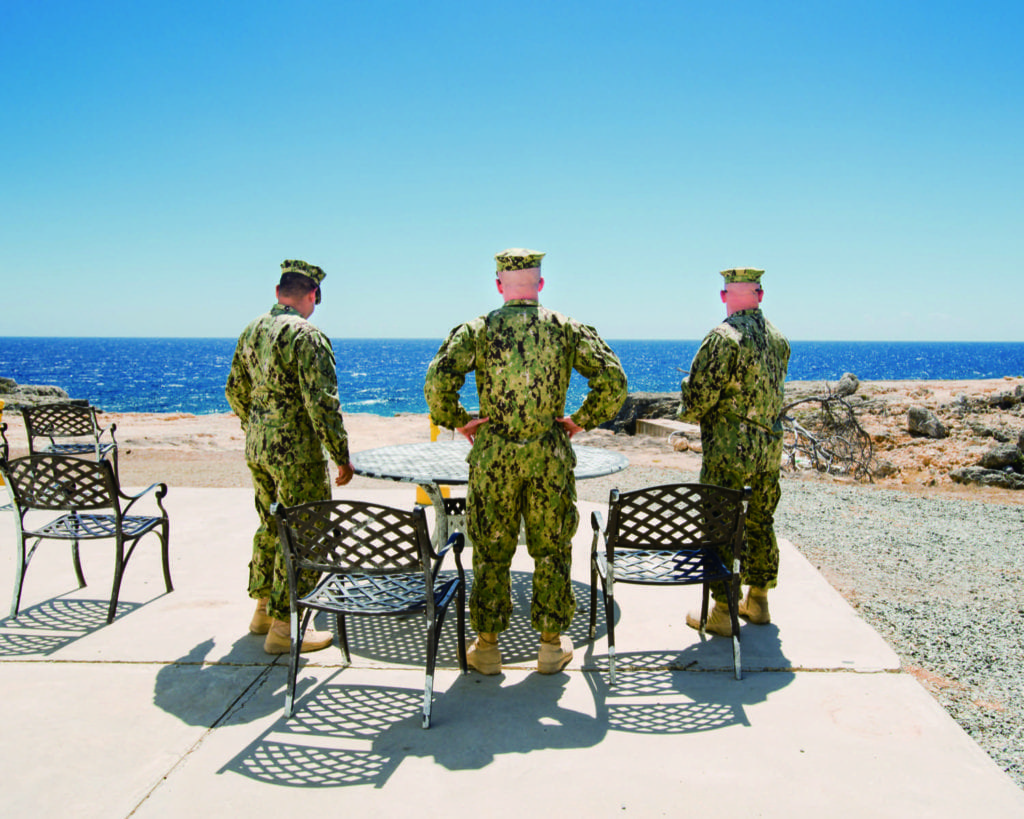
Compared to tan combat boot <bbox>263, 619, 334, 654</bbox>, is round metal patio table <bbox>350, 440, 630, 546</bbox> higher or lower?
higher

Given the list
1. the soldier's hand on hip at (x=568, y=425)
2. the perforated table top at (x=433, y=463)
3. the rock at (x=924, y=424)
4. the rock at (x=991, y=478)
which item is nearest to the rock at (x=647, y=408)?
the rock at (x=924, y=424)

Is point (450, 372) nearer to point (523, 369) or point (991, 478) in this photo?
point (523, 369)

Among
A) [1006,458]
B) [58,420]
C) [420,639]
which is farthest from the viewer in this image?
[1006,458]

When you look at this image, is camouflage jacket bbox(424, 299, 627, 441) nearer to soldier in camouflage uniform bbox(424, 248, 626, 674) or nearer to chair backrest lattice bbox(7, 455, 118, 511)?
soldier in camouflage uniform bbox(424, 248, 626, 674)

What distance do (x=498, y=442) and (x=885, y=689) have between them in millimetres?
2183

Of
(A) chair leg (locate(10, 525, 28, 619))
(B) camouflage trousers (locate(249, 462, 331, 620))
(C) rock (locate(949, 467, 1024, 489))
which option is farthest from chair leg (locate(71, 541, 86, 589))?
(C) rock (locate(949, 467, 1024, 489))

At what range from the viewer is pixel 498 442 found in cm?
336

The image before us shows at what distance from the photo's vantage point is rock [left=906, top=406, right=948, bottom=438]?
14938 millimetres

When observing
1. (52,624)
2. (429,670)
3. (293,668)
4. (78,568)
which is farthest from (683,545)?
(78,568)

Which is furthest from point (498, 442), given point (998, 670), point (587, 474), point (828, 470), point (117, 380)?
point (117, 380)

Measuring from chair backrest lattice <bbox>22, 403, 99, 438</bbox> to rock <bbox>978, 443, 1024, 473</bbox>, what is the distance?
495 inches

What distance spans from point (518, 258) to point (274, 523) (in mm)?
1800

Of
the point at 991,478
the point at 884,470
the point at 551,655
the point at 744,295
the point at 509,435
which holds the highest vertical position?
the point at 744,295

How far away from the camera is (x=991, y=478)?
1044 centimetres
